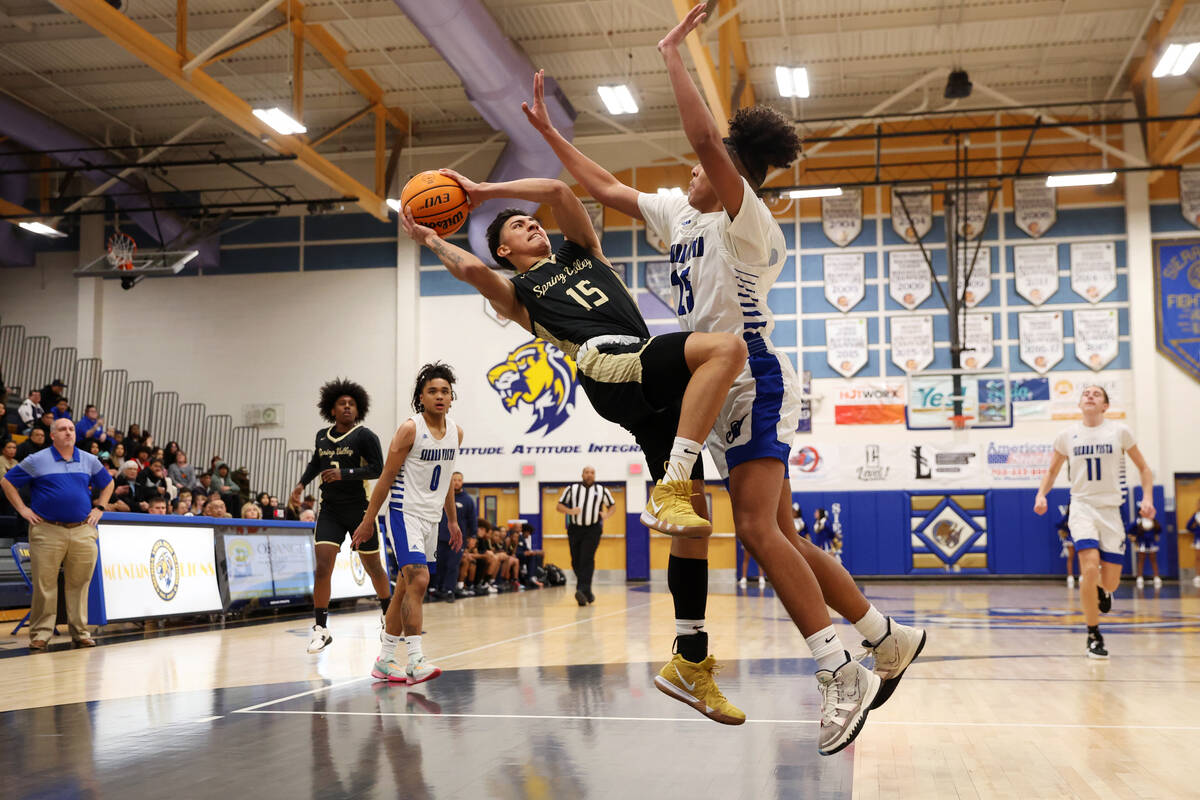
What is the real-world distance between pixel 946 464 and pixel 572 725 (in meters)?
18.6

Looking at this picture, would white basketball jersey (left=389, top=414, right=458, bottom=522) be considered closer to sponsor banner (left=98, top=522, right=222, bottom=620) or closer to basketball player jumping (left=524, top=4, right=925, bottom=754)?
basketball player jumping (left=524, top=4, right=925, bottom=754)

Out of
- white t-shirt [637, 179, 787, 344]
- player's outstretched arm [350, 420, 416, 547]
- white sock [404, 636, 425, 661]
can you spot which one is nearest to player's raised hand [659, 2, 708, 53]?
white t-shirt [637, 179, 787, 344]

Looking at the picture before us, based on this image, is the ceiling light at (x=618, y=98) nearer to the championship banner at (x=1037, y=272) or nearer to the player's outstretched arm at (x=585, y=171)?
the championship banner at (x=1037, y=272)

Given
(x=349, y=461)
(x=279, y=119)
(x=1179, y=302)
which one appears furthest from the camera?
(x=1179, y=302)

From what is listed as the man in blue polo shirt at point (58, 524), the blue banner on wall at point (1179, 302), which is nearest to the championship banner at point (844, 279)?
the blue banner on wall at point (1179, 302)

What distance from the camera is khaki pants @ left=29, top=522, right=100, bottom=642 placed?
8.56 meters

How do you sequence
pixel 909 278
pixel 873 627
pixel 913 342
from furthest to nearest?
pixel 909 278, pixel 913 342, pixel 873 627

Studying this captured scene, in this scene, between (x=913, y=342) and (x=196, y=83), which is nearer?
(x=196, y=83)

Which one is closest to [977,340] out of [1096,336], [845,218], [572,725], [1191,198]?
[1096,336]

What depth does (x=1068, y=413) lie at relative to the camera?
69.9 ft

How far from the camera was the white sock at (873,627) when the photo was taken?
3910 millimetres

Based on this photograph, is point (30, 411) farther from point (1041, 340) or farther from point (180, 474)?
point (1041, 340)

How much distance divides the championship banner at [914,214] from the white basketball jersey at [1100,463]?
50.6 feet

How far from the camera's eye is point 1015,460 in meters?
21.6
